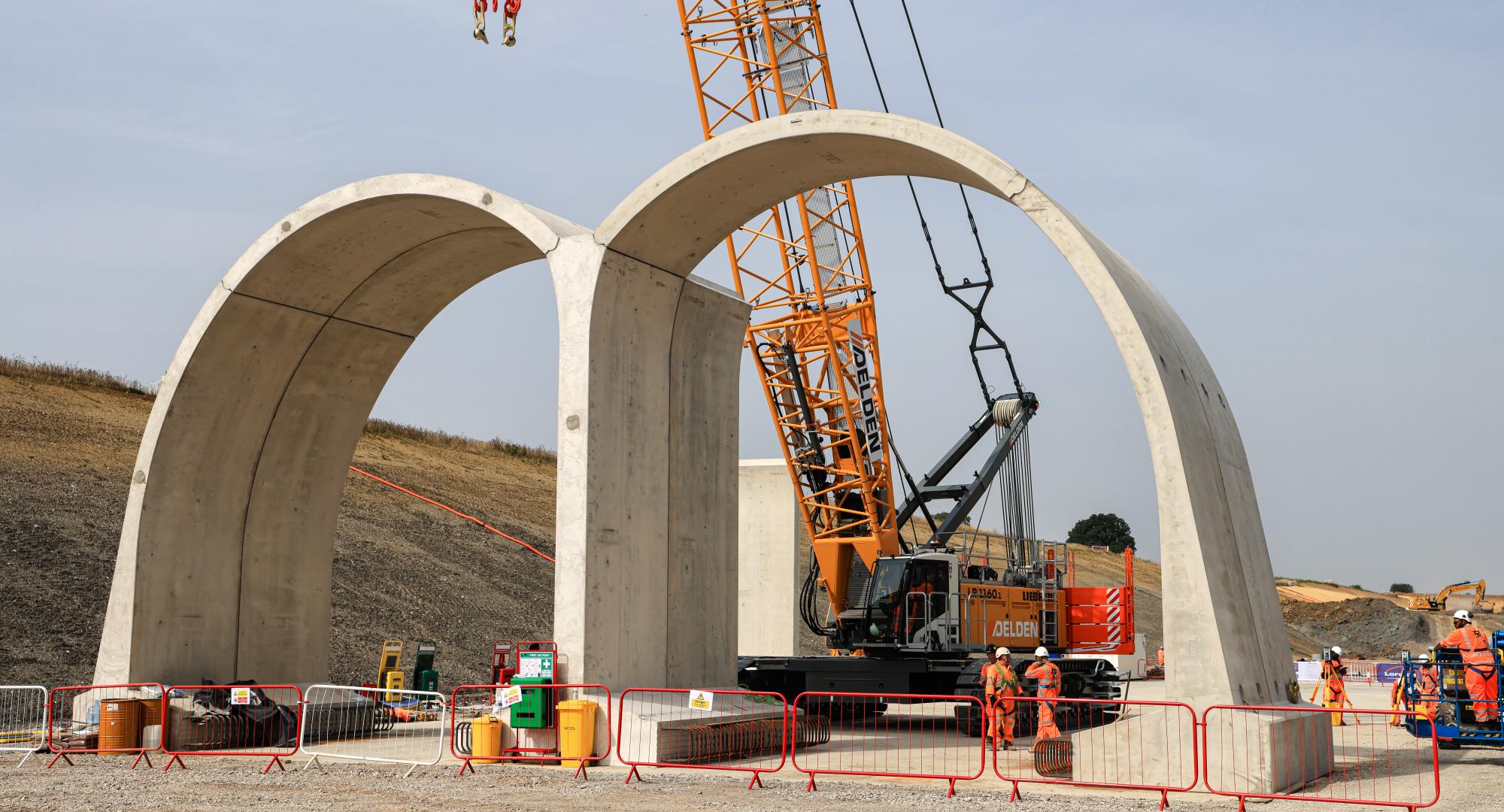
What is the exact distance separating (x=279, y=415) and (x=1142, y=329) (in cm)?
1083

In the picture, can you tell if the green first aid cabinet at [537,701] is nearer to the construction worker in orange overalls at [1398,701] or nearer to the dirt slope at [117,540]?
the dirt slope at [117,540]

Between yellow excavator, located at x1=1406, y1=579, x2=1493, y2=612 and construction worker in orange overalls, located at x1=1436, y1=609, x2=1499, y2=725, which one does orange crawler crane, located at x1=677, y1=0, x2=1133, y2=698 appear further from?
yellow excavator, located at x1=1406, y1=579, x2=1493, y2=612

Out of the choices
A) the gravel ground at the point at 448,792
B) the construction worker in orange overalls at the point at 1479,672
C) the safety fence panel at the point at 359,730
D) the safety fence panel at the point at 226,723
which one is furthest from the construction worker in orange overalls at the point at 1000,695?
the safety fence panel at the point at 226,723

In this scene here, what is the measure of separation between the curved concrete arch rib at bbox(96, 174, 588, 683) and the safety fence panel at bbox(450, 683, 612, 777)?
443 centimetres

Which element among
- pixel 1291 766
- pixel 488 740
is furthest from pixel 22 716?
pixel 1291 766

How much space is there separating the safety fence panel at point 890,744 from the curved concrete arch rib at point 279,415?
6.09 metres

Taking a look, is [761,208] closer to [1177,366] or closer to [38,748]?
[1177,366]

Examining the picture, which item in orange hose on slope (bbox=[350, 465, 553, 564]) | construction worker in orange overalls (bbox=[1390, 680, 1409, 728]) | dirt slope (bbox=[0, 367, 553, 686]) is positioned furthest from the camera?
orange hose on slope (bbox=[350, 465, 553, 564])

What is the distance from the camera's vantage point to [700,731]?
12.8 meters

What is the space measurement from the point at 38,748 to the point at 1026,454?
16434mm

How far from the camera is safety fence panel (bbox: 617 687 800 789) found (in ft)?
40.5

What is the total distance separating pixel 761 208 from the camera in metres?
14.4

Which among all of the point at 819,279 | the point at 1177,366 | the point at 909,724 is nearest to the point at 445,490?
the point at 819,279

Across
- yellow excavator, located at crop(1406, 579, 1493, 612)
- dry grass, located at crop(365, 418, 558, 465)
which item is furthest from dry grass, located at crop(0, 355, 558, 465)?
yellow excavator, located at crop(1406, 579, 1493, 612)
